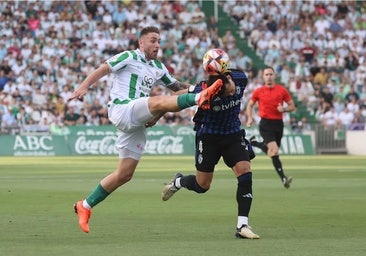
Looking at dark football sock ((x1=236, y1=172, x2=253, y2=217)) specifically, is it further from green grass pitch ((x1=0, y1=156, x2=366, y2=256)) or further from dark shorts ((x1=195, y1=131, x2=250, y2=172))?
green grass pitch ((x1=0, y1=156, x2=366, y2=256))

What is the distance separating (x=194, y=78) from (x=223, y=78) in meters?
35.2

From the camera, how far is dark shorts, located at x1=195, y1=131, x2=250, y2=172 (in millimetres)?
12928

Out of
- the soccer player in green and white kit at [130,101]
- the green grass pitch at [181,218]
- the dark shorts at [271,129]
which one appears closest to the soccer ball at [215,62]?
the soccer player in green and white kit at [130,101]

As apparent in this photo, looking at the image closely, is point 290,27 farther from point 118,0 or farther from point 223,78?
point 223,78

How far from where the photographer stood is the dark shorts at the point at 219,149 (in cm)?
1293

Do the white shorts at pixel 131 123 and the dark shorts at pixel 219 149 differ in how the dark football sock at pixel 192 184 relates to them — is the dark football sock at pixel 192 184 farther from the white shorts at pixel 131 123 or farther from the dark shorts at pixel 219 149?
the white shorts at pixel 131 123

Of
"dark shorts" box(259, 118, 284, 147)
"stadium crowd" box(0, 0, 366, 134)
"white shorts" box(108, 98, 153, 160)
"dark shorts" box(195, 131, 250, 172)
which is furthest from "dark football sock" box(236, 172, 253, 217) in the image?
"stadium crowd" box(0, 0, 366, 134)

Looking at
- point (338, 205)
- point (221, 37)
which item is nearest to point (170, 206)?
point (338, 205)

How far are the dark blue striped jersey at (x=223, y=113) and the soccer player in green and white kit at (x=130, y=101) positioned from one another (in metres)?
0.40

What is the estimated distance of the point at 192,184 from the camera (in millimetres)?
14102

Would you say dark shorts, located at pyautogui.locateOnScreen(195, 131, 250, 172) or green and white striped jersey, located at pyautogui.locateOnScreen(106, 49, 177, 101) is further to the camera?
green and white striped jersey, located at pyautogui.locateOnScreen(106, 49, 177, 101)

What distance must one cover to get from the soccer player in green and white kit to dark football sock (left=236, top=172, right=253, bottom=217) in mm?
1238

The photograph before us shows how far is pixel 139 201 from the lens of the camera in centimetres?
1836

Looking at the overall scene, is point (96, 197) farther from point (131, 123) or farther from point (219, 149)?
point (219, 149)
